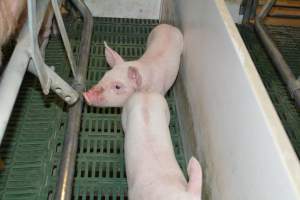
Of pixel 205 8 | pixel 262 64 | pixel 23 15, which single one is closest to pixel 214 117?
pixel 205 8

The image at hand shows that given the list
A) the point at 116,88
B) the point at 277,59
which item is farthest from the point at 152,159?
the point at 277,59

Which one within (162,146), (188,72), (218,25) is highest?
(188,72)

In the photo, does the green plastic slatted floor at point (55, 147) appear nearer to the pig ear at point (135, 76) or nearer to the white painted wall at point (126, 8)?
the pig ear at point (135, 76)

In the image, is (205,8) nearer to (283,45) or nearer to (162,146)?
(162,146)

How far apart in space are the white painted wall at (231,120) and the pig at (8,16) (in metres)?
0.64

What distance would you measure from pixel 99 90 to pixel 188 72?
384 millimetres

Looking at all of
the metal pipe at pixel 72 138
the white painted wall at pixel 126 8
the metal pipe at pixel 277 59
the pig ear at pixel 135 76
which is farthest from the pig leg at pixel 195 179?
the white painted wall at pixel 126 8

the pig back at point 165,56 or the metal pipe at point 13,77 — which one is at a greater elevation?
the pig back at point 165,56

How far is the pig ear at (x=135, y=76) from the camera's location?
1671 mm

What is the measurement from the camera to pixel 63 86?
141cm

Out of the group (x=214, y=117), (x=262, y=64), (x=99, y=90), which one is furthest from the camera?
(x=262, y=64)

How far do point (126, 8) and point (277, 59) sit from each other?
3.41 ft

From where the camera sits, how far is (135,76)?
1.69m

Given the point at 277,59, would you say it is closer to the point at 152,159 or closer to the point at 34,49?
the point at 152,159
